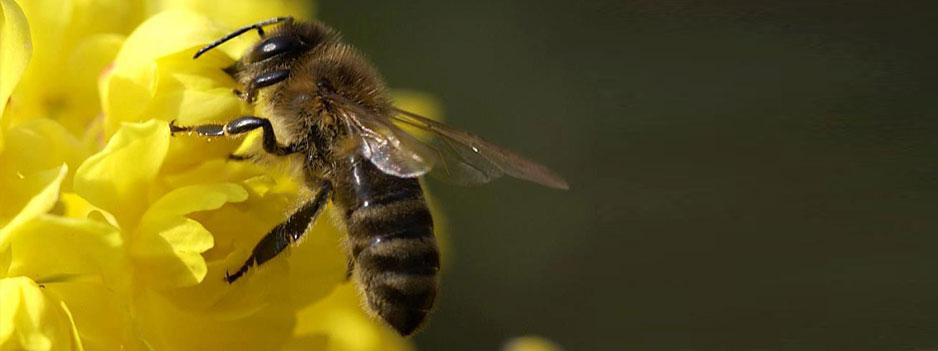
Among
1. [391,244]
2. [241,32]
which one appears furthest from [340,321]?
[241,32]

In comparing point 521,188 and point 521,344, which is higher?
point 521,344

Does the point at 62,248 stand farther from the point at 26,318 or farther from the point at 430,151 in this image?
the point at 430,151

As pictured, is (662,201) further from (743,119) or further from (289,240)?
(289,240)

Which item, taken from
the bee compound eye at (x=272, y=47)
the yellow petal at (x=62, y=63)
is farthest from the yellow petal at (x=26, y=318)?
the bee compound eye at (x=272, y=47)

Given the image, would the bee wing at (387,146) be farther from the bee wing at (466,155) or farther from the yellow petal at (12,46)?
the yellow petal at (12,46)

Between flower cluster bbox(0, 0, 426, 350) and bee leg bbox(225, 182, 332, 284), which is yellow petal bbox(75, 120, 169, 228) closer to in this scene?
flower cluster bbox(0, 0, 426, 350)

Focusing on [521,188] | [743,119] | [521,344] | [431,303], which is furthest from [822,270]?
[431,303]
